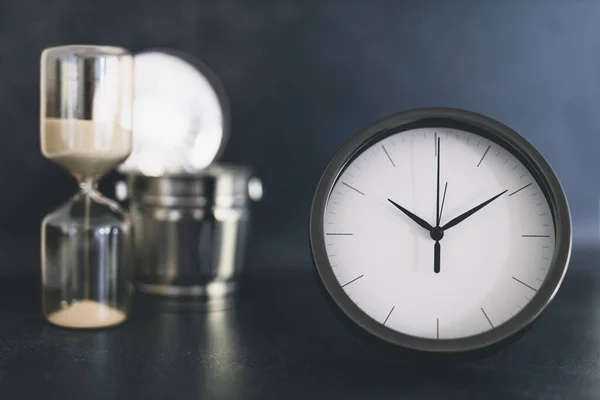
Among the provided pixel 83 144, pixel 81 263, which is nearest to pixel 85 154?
pixel 83 144

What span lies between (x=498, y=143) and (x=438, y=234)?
16 centimetres

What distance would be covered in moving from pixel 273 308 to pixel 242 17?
0.70 meters

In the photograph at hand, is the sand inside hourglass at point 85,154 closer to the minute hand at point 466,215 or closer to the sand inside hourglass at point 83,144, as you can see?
the sand inside hourglass at point 83,144

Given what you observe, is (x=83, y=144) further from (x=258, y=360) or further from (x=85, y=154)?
(x=258, y=360)

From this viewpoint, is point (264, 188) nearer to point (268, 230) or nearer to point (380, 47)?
point (268, 230)

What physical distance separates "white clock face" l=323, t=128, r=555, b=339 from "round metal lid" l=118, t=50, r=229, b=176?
25.8 inches

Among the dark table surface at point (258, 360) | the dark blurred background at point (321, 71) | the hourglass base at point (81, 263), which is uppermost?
the dark blurred background at point (321, 71)

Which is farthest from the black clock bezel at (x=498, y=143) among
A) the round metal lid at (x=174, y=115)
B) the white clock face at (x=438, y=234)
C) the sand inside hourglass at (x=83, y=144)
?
the round metal lid at (x=174, y=115)

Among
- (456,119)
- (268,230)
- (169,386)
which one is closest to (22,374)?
(169,386)

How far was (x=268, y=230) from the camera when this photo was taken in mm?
1736

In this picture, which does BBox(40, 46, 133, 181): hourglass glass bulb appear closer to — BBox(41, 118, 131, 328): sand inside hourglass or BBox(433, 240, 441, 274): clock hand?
BBox(41, 118, 131, 328): sand inside hourglass

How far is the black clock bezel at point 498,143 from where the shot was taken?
0.97 metres

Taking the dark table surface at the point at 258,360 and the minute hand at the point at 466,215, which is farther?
the minute hand at the point at 466,215

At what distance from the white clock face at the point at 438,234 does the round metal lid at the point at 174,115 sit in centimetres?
66
